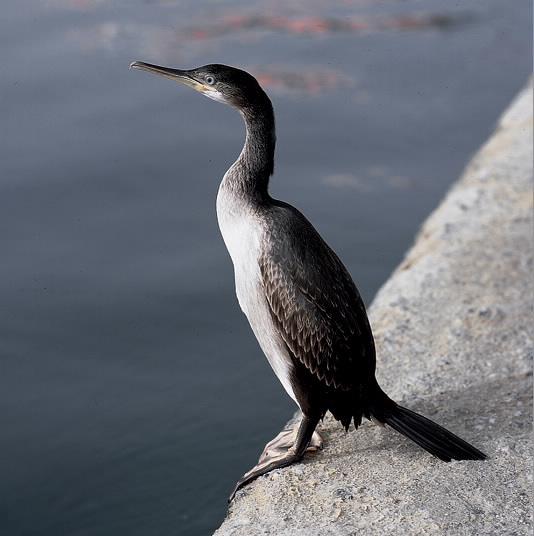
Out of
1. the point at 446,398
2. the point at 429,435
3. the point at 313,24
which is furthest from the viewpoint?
the point at 313,24

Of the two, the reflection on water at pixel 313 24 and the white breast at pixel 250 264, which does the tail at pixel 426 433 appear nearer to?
the white breast at pixel 250 264

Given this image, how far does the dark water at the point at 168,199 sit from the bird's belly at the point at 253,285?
3.11ft

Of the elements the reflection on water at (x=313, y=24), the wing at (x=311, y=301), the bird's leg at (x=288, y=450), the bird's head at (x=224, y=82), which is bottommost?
the bird's leg at (x=288, y=450)

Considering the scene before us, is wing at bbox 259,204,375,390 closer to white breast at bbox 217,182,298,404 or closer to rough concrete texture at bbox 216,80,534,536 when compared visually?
white breast at bbox 217,182,298,404

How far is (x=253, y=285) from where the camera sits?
3744 millimetres

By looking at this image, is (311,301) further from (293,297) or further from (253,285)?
(253,285)

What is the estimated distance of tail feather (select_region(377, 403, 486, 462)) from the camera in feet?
12.8

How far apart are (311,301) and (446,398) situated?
3.35 ft

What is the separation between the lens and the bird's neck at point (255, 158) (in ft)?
12.5

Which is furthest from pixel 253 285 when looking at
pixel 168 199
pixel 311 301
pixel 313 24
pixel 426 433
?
pixel 313 24

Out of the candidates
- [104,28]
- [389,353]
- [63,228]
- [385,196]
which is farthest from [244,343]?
[104,28]

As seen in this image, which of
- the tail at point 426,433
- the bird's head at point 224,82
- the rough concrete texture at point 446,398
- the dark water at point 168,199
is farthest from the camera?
the dark water at point 168,199

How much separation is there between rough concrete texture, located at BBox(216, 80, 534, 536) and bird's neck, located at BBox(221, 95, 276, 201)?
1.07 metres

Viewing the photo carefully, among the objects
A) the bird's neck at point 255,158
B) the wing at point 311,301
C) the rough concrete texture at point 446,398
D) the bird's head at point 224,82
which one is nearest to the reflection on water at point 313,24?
the rough concrete texture at point 446,398
